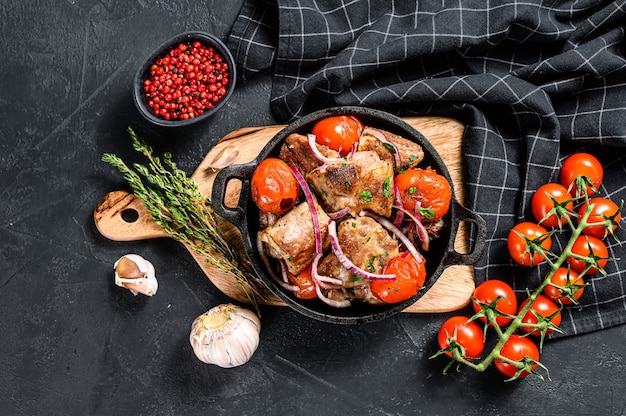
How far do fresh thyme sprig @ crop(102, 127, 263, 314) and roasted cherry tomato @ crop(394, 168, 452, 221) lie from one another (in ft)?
2.90

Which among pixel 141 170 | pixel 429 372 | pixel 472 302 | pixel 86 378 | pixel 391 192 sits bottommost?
pixel 86 378

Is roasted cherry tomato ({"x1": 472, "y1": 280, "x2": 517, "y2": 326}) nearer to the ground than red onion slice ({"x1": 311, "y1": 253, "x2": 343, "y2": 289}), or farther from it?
nearer to the ground

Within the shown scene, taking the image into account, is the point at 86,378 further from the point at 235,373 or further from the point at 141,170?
the point at 141,170

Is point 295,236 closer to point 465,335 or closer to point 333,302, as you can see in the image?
point 333,302

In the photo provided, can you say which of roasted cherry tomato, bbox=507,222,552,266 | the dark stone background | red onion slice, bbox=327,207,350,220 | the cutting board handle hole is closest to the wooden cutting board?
the cutting board handle hole

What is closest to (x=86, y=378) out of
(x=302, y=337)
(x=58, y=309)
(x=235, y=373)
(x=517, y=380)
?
(x=58, y=309)

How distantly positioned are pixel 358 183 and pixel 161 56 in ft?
4.09

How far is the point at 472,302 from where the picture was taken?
329cm

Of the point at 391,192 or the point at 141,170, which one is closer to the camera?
the point at 391,192

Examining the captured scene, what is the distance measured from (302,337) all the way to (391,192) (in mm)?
1018

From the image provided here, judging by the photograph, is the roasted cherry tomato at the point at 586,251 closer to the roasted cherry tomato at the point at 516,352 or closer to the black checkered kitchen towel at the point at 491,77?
the black checkered kitchen towel at the point at 491,77

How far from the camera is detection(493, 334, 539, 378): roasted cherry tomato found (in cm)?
316

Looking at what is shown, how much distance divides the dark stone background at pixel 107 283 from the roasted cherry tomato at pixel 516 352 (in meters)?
0.38

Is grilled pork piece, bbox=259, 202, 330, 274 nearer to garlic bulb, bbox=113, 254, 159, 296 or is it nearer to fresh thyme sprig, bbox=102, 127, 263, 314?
fresh thyme sprig, bbox=102, 127, 263, 314
